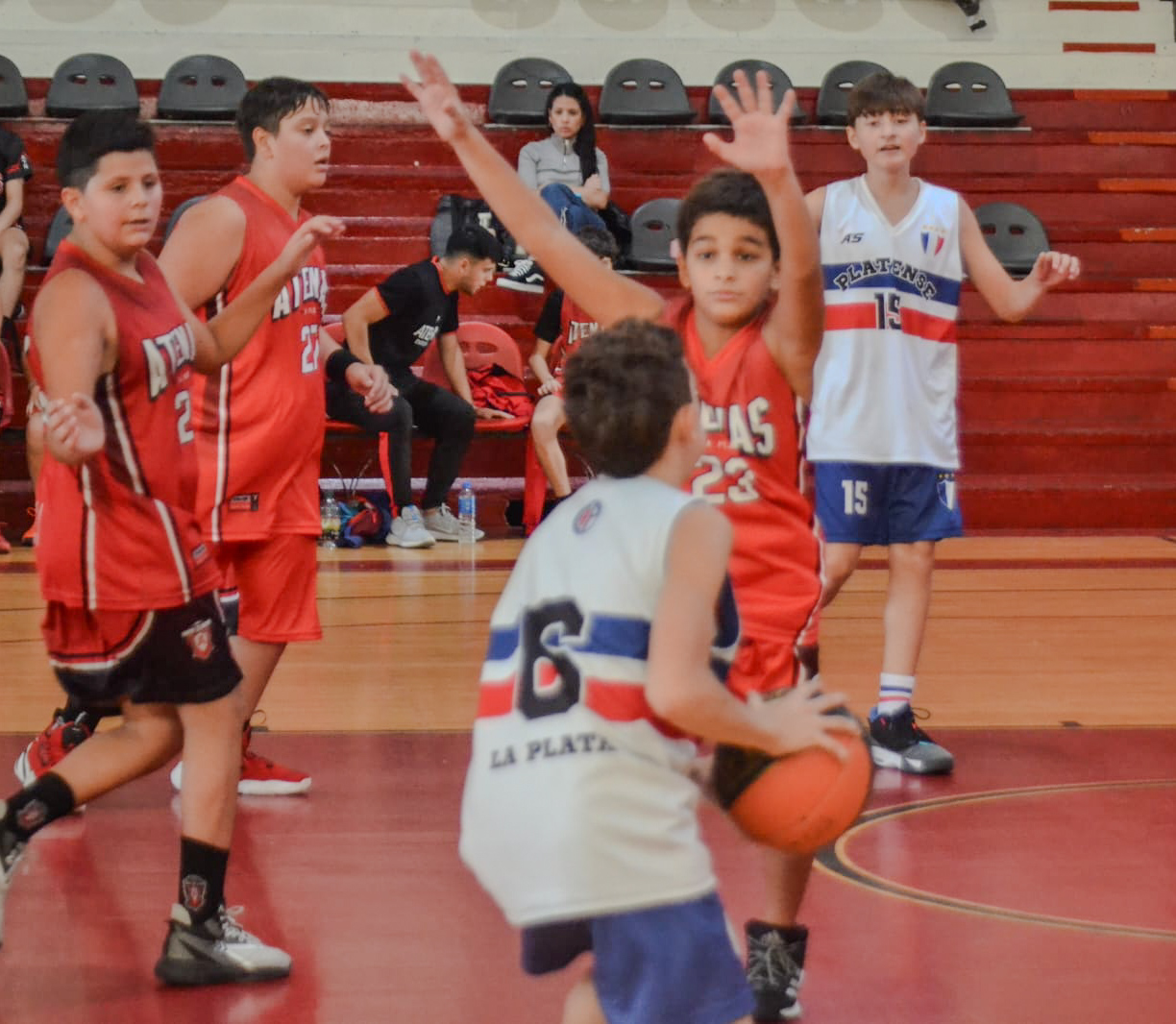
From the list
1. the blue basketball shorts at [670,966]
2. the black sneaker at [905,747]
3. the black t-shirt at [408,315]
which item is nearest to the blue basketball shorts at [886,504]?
the black sneaker at [905,747]

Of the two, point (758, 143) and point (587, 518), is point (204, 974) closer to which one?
point (587, 518)

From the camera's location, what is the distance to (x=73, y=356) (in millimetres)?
3279

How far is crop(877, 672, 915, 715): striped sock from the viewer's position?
515cm

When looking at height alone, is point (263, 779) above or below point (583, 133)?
below

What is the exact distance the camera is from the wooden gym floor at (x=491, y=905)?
3326 millimetres

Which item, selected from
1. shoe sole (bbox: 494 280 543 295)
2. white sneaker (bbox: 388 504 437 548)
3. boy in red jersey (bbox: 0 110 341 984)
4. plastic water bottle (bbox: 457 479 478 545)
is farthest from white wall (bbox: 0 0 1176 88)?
boy in red jersey (bbox: 0 110 341 984)

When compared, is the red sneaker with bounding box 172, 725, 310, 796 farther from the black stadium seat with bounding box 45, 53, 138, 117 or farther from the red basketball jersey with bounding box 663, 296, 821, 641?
the black stadium seat with bounding box 45, 53, 138, 117

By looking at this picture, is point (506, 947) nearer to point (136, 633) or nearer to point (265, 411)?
point (136, 633)

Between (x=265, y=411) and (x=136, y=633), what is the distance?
1332 millimetres

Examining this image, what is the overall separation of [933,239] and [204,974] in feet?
9.85

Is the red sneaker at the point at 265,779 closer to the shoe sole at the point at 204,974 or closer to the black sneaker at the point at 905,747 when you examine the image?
the shoe sole at the point at 204,974

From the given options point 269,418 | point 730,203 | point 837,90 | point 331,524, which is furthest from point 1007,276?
point 837,90

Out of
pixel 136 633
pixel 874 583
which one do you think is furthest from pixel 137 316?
pixel 874 583

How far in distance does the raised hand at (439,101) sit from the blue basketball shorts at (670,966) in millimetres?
1345
